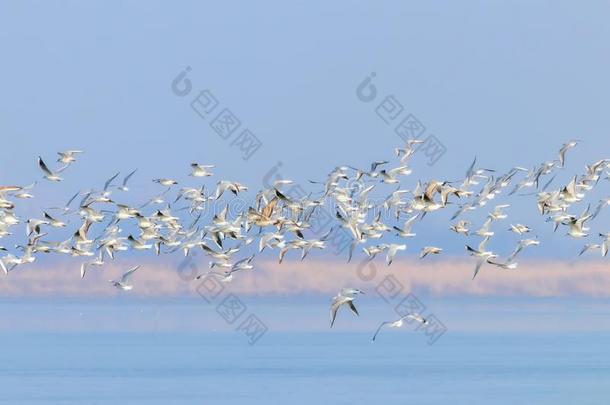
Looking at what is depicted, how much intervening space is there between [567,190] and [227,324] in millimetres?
123901

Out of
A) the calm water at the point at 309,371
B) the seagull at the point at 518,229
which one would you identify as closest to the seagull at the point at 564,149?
the seagull at the point at 518,229

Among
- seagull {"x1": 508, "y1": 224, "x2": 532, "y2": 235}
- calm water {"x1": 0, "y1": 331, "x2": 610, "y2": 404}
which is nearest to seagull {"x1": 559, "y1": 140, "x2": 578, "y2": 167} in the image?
seagull {"x1": 508, "y1": 224, "x2": 532, "y2": 235}

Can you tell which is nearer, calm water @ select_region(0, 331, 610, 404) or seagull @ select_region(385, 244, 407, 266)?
seagull @ select_region(385, 244, 407, 266)

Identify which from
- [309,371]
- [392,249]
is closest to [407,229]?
[392,249]

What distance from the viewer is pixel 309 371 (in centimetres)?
7312

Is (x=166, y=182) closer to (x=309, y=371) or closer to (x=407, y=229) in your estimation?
(x=407, y=229)

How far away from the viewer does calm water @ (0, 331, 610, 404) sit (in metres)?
58.2

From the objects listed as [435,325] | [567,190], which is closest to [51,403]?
[567,190]

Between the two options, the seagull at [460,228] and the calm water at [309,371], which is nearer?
the seagull at [460,228]

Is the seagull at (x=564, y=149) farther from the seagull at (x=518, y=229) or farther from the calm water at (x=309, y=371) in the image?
the calm water at (x=309, y=371)

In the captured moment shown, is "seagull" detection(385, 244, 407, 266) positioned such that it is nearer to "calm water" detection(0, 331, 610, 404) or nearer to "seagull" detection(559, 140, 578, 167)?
"seagull" detection(559, 140, 578, 167)

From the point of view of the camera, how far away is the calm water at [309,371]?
5819 cm

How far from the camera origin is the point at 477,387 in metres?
62.2

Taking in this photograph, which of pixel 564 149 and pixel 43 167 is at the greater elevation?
pixel 43 167
